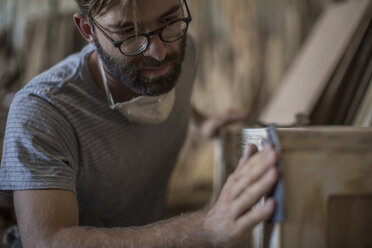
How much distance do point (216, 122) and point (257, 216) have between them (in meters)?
0.90

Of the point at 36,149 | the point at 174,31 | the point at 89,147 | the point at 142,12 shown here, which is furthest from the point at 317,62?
the point at 36,149

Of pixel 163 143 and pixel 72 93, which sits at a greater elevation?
pixel 72 93

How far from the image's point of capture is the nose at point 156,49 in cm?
91

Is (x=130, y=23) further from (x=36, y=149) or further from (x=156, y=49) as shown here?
(x=36, y=149)

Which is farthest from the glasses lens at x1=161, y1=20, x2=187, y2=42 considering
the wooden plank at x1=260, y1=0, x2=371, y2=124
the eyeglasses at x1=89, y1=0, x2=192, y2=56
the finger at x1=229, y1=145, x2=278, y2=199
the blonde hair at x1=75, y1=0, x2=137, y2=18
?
the wooden plank at x1=260, y1=0, x2=371, y2=124

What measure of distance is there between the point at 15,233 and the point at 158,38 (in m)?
0.74

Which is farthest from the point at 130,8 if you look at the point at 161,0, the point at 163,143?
the point at 163,143

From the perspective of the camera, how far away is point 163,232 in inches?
27.6

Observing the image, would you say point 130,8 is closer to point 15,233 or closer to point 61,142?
point 61,142

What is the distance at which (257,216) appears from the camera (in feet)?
2.02

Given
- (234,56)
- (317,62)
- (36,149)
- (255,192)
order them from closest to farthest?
(255,192), (36,149), (317,62), (234,56)

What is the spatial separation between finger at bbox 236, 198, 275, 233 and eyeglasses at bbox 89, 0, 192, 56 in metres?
0.50

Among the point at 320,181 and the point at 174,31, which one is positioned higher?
the point at 174,31

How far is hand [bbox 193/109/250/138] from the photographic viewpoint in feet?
4.90
